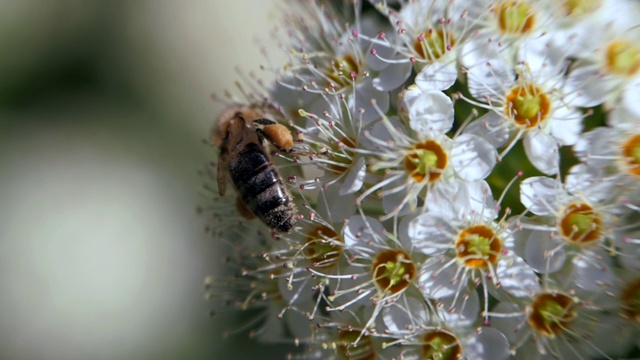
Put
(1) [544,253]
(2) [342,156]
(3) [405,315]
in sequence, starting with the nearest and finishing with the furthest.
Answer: (1) [544,253]
(3) [405,315]
(2) [342,156]

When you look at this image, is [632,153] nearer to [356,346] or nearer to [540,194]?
[540,194]

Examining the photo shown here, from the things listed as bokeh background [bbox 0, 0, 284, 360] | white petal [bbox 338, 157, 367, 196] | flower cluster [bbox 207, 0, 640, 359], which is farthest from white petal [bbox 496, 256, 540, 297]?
bokeh background [bbox 0, 0, 284, 360]

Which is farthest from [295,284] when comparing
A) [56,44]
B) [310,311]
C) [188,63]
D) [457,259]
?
[56,44]

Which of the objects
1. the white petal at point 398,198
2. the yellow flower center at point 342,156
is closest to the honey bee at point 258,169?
the yellow flower center at point 342,156

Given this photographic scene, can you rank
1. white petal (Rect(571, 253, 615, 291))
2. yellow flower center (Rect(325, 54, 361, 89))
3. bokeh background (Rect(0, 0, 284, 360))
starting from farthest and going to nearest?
bokeh background (Rect(0, 0, 284, 360)) → yellow flower center (Rect(325, 54, 361, 89)) → white petal (Rect(571, 253, 615, 291))

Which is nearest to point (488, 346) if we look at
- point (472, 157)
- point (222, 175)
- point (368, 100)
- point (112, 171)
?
point (472, 157)

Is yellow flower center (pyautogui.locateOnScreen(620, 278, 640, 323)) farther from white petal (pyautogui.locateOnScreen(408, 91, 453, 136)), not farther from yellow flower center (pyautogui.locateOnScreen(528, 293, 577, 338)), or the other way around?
white petal (pyautogui.locateOnScreen(408, 91, 453, 136))

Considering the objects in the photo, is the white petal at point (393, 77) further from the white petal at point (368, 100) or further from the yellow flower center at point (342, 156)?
the yellow flower center at point (342, 156)
